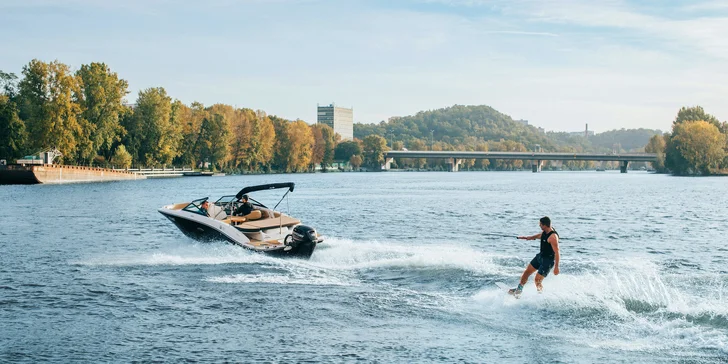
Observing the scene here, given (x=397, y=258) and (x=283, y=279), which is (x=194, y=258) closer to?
(x=283, y=279)

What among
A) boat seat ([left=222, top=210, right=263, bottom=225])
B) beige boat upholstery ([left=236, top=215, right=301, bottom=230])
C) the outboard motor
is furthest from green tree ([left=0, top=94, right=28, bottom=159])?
the outboard motor

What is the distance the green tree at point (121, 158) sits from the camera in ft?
455

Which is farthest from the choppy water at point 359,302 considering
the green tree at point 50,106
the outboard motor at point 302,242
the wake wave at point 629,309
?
the green tree at point 50,106

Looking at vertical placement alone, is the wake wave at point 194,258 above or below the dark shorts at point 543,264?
below

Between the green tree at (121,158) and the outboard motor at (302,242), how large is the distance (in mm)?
117636


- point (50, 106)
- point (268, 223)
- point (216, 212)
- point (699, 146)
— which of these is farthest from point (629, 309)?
point (699, 146)

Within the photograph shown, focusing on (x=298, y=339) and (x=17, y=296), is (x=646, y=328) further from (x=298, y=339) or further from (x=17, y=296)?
(x=17, y=296)

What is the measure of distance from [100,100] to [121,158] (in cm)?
1308

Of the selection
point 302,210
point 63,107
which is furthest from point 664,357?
point 63,107

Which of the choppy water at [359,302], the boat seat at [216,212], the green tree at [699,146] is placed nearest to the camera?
the choppy water at [359,302]

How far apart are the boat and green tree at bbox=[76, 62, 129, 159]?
100776mm

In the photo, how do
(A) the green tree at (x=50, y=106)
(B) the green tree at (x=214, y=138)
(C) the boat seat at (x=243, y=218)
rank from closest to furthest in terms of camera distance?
(C) the boat seat at (x=243, y=218), (A) the green tree at (x=50, y=106), (B) the green tree at (x=214, y=138)

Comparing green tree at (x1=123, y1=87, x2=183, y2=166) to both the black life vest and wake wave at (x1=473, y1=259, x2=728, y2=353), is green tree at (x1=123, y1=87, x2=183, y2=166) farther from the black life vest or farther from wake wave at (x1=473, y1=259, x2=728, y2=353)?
the black life vest

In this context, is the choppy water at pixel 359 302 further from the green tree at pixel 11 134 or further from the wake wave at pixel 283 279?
the green tree at pixel 11 134
